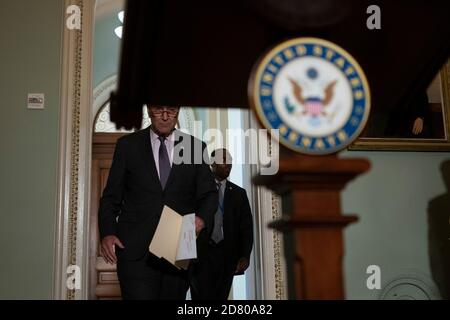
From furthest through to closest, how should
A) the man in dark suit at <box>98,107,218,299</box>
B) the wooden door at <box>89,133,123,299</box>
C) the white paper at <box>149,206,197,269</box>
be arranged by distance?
the wooden door at <box>89,133,123,299</box>
the man in dark suit at <box>98,107,218,299</box>
the white paper at <box>149,206,197,269</box>

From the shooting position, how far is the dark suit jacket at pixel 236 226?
427 centimetres

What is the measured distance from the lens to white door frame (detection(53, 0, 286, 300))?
393 centimetres

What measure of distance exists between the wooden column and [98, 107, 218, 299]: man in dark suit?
1.52m

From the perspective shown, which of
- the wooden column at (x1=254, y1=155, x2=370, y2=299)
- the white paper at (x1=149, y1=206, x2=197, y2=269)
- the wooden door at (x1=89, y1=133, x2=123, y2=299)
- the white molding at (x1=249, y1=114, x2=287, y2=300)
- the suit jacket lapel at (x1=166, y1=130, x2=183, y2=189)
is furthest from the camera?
the wooden door at (x1=89, y1=133, x2=123, y2=299)

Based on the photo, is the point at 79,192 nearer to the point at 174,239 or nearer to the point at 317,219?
the point at 174,239

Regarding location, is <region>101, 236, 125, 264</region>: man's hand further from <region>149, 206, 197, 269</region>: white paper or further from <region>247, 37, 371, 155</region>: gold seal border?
<region>247, 37, 371, 155</region>: gold seal border

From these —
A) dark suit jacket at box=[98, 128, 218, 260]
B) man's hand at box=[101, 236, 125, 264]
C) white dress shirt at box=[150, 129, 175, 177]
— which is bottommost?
man's hand at box=[101, 236, 125, 264]

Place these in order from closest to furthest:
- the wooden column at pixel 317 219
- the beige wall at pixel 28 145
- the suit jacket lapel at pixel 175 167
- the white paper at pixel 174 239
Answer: the wooden column at pixel 317 219 → the white paper at pixel 174 239 → the suit jacket lapel at pixel 175 167 → the beige wall at pixel 28 145

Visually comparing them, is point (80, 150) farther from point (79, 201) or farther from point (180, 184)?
point (180, 184)

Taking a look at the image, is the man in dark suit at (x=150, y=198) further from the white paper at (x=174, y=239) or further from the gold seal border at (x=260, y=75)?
the gold seal border at (x=260, y=75)

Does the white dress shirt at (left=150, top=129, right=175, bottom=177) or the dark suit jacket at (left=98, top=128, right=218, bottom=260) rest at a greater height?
the white dress shirt at (left=150, top=129, right=175, bottom=177)

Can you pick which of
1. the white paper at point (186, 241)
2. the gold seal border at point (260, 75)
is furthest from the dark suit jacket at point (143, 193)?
the gold seal border at point (260, 75)

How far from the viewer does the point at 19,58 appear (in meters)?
4.12

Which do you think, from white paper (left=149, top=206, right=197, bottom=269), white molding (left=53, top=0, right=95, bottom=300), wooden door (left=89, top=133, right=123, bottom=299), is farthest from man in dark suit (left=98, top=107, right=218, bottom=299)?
wooden door (left=89, top=133, right=123, bottom=299)
